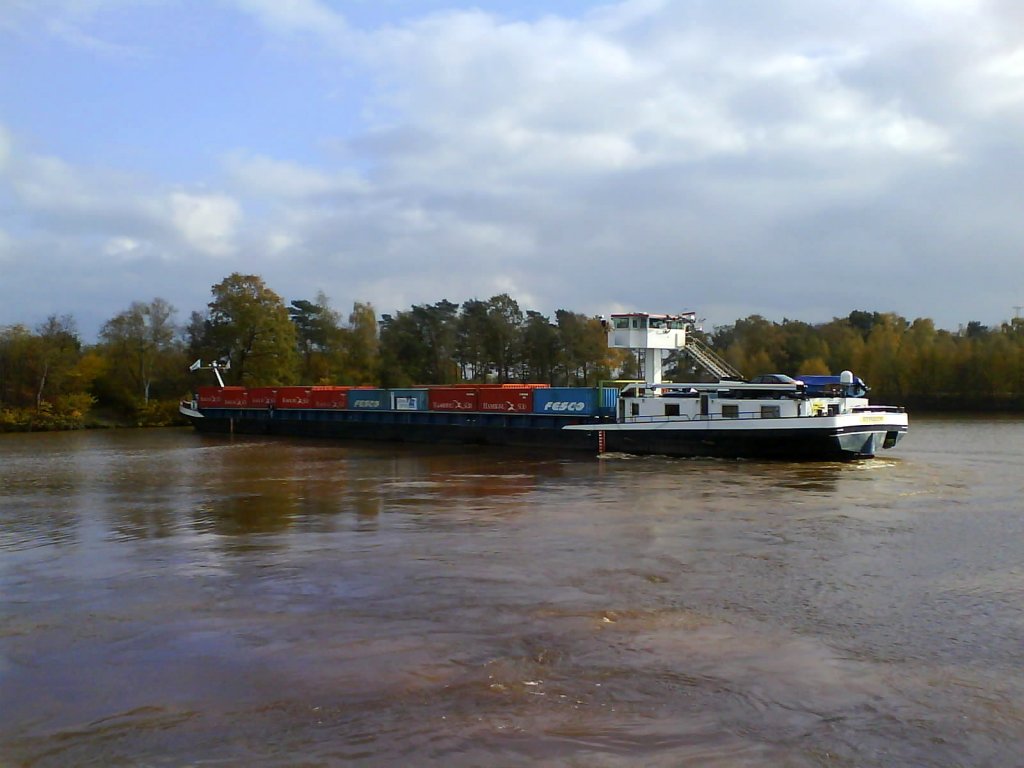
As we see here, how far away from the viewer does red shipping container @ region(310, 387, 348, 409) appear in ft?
166

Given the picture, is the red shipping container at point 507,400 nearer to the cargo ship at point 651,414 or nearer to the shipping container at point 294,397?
the cargo ship at point 651,414

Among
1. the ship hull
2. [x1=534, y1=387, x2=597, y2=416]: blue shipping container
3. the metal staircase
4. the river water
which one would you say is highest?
the metal staircase

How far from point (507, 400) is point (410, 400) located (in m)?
7.77

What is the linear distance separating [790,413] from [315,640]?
2477 cm

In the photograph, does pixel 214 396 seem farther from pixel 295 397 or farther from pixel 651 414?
pixel 651 414

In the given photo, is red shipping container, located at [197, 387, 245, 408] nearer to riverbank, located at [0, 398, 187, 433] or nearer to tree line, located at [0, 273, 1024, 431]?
tree line, located at [0, 273, 1024, 431]

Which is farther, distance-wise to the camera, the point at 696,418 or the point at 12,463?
the point at 12,463

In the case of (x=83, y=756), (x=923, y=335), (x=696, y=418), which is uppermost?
(x=923, y=335)

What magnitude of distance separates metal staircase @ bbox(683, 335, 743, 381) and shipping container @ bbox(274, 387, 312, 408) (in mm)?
24877

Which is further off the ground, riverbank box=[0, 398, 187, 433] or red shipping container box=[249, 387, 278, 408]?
red shipping container box=[249, 387, 278, 408]

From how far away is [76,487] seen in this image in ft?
90.4

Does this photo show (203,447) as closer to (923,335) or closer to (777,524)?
A: (777,524)

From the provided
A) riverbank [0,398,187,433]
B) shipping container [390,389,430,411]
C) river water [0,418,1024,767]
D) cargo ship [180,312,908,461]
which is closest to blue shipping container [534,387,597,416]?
cargo ship [180,312,908,461]

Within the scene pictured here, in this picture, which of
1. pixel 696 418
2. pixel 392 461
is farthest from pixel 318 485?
pixel 696 418
